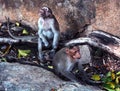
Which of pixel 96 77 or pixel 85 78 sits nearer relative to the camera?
pixel 85 78

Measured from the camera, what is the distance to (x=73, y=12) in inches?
368

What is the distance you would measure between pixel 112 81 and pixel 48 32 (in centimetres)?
178

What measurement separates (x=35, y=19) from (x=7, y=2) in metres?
0.80

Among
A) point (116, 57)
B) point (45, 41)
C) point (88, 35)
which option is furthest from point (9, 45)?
point (116, 57)

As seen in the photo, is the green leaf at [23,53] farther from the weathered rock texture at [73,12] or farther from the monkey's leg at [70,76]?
the monkey's leg at [70,76]

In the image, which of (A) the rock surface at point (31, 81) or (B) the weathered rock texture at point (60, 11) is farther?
(B) the weathered rock texture at point (60, 11)

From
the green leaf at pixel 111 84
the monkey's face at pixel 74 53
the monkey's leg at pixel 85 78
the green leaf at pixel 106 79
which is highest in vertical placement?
the monkey's face at pixel 74 53

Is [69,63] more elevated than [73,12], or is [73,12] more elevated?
[73,12]

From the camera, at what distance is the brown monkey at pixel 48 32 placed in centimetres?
873

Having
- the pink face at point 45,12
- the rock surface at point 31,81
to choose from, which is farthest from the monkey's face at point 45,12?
the rock surface at point 31,81

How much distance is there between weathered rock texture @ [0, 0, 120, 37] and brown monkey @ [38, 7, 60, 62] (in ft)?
1.77

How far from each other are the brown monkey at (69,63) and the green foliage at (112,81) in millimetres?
242

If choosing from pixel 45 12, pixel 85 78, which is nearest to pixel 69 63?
pixel 85 78

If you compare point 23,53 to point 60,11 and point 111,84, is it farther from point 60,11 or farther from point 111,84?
point 111,84
